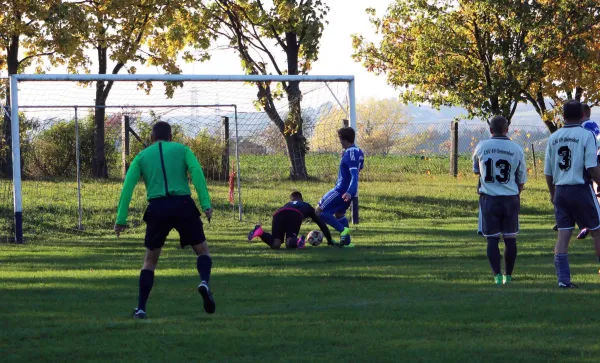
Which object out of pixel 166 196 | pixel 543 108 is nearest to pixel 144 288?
pixel 166 196

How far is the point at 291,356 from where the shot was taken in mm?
7051

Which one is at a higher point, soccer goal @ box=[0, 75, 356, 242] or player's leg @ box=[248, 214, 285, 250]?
soccer goal @ box=[0, 75, 356, 242]

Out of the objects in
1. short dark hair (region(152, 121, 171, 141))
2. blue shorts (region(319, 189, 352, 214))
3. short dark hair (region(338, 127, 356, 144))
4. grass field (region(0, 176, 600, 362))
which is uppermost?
short dark hair (region(338, 127, 356, 144))

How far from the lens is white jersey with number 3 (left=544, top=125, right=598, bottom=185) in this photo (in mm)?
9969

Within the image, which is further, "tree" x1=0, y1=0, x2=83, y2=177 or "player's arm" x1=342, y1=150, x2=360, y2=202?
"tree" x1=0, y1=0, x2=83, y2=177

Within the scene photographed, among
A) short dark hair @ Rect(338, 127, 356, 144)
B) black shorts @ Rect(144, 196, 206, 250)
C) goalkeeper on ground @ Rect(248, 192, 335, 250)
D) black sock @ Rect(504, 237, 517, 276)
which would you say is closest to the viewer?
black shorts @ Rect(144, 196, 206, 250)

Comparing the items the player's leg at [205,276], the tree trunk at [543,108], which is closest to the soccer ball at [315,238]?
the player's leg at [205,276]

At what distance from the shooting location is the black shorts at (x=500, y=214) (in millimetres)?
10405

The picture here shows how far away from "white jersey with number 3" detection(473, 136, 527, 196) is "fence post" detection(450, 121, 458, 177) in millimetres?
22981

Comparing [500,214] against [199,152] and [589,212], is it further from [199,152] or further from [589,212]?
[199,152]

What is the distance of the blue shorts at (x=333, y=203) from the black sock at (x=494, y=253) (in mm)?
4875

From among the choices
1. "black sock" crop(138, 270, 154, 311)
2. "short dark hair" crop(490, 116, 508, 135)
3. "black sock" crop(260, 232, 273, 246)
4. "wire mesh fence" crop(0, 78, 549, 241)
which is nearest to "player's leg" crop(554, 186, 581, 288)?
"short dark hair" crop(490, 116, 508, 135)

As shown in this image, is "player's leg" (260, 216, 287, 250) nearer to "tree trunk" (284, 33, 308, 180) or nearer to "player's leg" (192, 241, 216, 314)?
"player's leg" (192, 241, 216, 314)

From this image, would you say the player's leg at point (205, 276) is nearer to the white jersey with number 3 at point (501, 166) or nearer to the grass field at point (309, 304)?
the grass field at point (309, 304)
